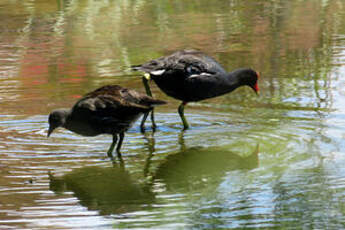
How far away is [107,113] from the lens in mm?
8023

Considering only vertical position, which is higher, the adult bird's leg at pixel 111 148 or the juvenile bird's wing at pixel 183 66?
the juvenile bird's wing at pixel 183 66

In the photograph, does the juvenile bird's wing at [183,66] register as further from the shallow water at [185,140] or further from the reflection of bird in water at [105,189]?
the reflection of bird in water at [105,189]

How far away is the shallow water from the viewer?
614 cm

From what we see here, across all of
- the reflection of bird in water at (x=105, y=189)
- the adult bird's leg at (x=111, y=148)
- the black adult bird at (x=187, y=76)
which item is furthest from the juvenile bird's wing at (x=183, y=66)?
the reflection of bird in water at (x=105, y=189)

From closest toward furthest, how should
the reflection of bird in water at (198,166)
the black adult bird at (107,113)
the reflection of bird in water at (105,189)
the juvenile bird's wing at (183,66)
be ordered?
the reflection of bird in water at (105,189), the reflection of bird in water at (198,166), the black adult bird at (107,113), the juvenile bird's wing at (183,66)

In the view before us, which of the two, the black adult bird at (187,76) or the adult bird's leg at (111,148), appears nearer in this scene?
the adult bird's leg at (111,148)

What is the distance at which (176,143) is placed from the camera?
8531 mm

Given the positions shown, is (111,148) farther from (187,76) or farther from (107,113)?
(187,76)

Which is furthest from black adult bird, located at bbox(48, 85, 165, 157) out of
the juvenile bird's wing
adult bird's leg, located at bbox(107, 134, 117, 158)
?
the juvenile bird's wing

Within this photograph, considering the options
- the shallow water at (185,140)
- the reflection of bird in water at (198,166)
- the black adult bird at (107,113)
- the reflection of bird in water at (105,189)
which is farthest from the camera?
the black adult bird at (107,113)

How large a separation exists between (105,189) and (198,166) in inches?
43.4

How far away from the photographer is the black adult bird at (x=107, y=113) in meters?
7.96

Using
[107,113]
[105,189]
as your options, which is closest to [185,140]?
Result: [107,113]

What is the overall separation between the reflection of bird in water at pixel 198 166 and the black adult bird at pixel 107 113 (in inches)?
23.5
